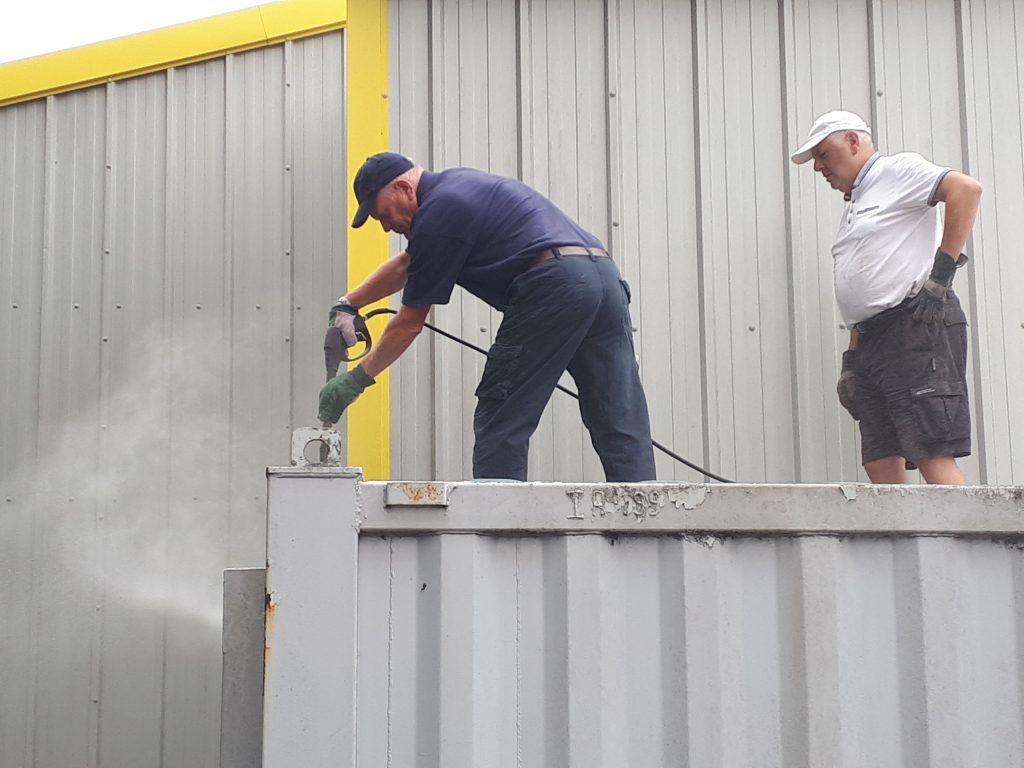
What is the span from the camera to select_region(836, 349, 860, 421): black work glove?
481 centimetres

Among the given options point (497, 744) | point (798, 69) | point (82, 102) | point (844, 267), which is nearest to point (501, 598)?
point (497, 744)

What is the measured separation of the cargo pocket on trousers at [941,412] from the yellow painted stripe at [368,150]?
2090mm

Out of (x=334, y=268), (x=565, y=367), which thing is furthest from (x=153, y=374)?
(x=565, y=367)

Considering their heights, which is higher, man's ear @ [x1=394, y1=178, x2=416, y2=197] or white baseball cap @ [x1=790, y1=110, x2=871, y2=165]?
white baseball cap @ [x1=790, y1=110, x2=871, y2=165]

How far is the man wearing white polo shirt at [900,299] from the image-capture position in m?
4.43

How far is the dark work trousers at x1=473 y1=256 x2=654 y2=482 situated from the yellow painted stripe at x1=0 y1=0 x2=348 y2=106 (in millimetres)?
2486

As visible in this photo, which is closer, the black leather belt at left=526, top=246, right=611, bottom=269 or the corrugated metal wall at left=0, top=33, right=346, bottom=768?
the black leather belt at left=526, top=246, right=611, bottom=269

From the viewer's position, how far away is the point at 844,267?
4730 mm

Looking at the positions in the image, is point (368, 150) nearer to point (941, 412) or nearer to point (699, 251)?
point (699, 251)

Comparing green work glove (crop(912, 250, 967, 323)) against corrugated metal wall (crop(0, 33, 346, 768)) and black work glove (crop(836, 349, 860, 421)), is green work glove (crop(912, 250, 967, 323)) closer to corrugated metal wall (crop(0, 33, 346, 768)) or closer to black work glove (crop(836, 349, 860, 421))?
black work glove (crop(836, 349, 860, 421))

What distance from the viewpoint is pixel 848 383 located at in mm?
4828

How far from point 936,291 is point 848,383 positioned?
55 cm

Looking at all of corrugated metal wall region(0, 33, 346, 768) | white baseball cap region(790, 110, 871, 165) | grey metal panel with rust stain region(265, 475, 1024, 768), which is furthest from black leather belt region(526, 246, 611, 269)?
corrugated metal wall region(0, 33, 346, 768)

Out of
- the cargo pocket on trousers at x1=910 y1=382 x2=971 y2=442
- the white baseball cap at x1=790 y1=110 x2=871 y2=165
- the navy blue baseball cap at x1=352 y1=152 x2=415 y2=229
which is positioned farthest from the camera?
the white baseball cap at x1=790 y1=110 x2=871 y2=165
